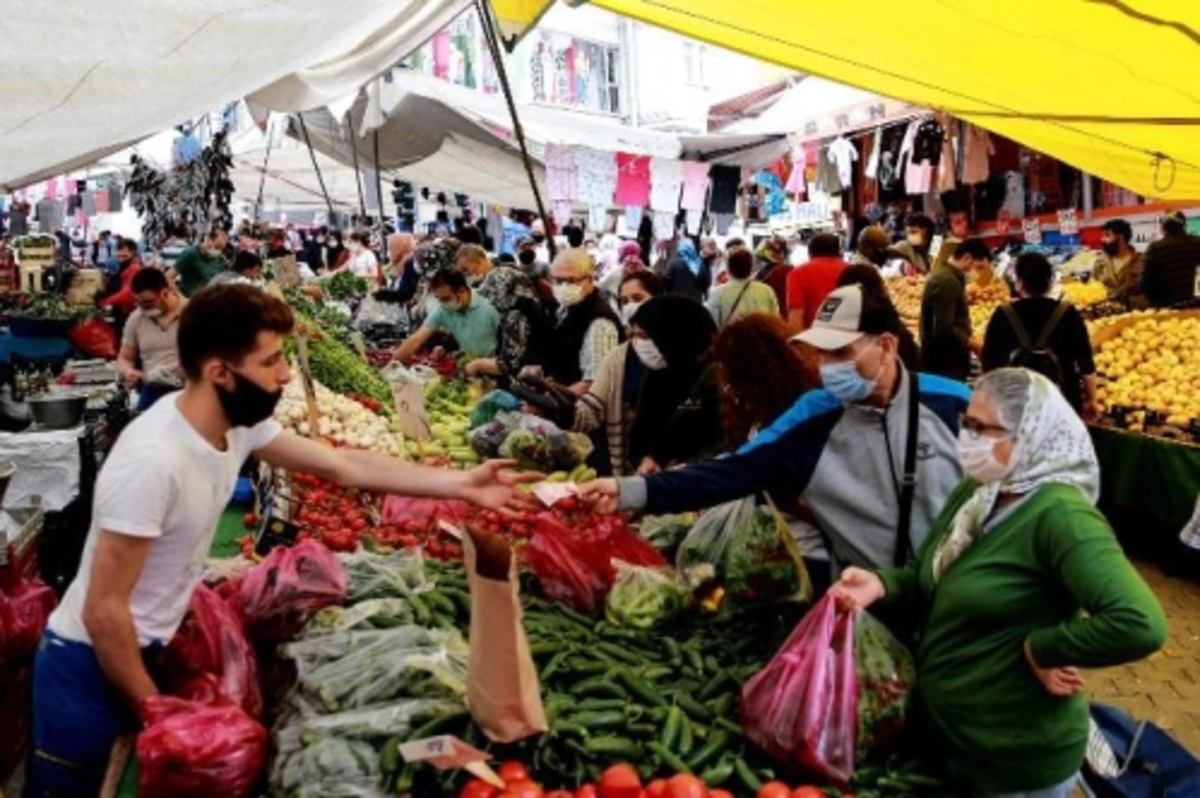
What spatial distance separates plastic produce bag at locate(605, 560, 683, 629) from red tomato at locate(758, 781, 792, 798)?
3.57 feet

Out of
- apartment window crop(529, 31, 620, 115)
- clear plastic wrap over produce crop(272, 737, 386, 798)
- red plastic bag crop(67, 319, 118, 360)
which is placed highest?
apartment window crop(529, 31, 620, 115)

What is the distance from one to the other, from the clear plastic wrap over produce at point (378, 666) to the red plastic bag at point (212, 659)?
0.55ft

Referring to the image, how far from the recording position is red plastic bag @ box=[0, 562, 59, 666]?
404cm

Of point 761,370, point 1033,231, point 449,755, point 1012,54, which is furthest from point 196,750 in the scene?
point 1033,231

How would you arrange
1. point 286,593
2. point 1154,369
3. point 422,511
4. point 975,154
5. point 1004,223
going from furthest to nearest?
point 1004,223 < point 975,154 < point 1154,369 < point 422,511 < point 286,593

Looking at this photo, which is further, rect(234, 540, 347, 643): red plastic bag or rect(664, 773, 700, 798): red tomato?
rect(234, 540, 347, 643): red plastic bag

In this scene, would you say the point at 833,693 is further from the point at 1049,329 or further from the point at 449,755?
the point at 1049,329

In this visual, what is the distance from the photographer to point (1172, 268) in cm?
1058

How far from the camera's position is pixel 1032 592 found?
2.62m

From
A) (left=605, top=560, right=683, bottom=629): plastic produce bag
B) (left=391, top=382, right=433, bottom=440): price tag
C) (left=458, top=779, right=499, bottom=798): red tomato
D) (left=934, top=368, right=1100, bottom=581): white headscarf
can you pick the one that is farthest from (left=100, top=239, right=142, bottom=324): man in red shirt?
(left=934, top=368, right=1100, bottom=581): white headscarf

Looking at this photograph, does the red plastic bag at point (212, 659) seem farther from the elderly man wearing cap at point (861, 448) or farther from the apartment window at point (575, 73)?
the apartment window at point (575, 73)

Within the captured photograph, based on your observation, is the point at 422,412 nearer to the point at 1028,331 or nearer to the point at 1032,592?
the point at 1028,331

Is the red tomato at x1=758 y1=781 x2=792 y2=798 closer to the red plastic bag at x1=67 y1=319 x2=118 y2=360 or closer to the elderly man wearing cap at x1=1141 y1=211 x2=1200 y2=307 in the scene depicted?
the elderly man wearing cap at x1=1141 y1=211 x2=1200 y2=307

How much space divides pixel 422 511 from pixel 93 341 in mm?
7790
